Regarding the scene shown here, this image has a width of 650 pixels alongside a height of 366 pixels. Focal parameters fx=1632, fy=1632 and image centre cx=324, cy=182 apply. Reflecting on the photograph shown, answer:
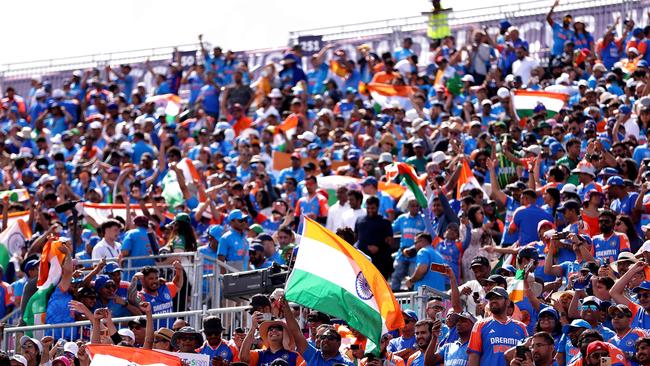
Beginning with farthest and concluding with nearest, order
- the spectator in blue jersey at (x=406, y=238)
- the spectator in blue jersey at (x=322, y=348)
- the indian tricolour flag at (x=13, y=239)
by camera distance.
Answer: the indian tricolour flag at (x=13, y=239)
the spectator in blue jersey at (x=406, y=238)
the spectator in blue jersey at (x=322, y=348)

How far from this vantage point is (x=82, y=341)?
51.4ft

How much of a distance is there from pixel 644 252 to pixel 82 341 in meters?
5.40

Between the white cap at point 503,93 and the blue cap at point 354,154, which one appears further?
the white cap at point 503,93

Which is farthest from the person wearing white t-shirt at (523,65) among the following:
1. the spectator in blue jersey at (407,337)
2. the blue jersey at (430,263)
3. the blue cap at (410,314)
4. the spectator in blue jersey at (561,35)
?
the spectator in blue jersey at (407,337)

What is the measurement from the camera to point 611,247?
1650 cm

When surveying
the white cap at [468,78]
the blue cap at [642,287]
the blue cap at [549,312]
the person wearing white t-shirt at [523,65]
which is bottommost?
the blue cap at [549,312]

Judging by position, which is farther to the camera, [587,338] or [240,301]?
[240,301]

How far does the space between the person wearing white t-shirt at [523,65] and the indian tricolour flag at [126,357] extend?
1419 cm

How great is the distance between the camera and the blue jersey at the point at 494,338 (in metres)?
13.6

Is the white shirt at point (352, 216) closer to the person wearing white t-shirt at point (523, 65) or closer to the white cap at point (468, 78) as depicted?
the white cap at point (468, 78)

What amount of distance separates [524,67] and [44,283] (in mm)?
12321

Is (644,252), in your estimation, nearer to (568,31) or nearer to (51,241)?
(51,241)

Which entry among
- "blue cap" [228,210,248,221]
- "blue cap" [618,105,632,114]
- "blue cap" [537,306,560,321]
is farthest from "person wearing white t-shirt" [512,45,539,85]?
"blue cap" [537,306,560,321]

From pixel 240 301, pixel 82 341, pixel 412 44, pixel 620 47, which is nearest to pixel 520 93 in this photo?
pixel 620 47
